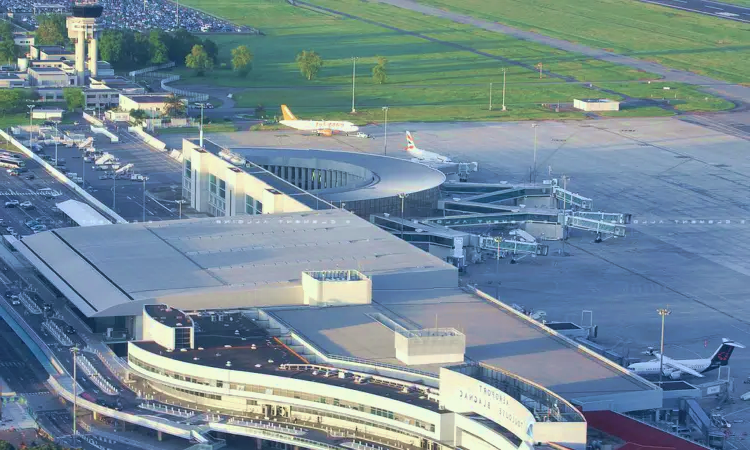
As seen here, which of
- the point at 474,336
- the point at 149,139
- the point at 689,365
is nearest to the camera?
the point at 474,336

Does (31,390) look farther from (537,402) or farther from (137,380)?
(537,402)

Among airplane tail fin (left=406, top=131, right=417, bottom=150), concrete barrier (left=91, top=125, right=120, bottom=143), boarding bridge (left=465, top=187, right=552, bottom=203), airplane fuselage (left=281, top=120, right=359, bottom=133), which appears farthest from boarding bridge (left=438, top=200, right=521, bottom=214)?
concrete barrier (left=91, top=125, right=120, bottom=143)

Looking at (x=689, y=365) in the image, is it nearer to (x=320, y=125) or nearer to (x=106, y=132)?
(x=320, y=125)

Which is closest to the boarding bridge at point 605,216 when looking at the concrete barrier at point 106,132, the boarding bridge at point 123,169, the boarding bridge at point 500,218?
the boarding bridge at point 500,218

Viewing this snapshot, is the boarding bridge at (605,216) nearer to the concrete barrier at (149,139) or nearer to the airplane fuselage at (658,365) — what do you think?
the airplane fuselage at (658,365)

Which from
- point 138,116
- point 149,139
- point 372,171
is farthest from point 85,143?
point 372,171

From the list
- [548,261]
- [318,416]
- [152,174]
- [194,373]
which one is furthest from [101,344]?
[152,174]
